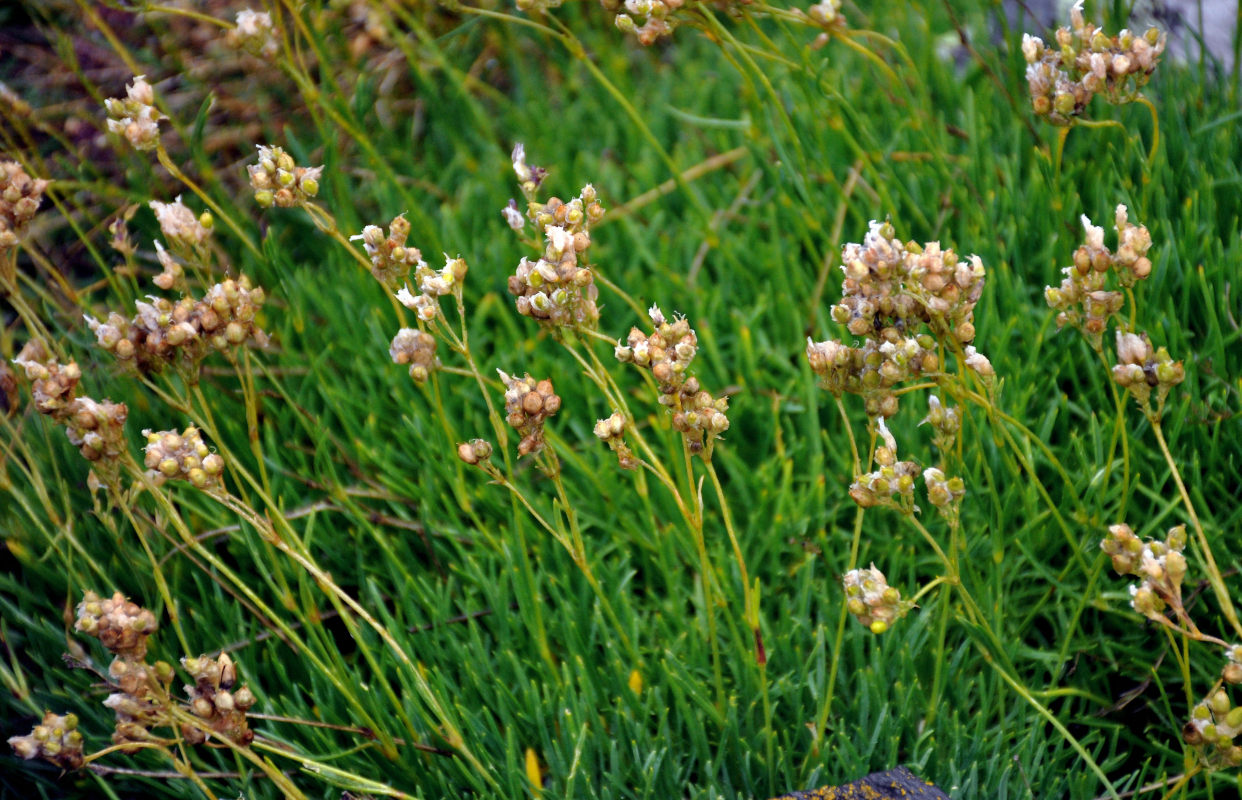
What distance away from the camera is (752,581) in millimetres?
1798

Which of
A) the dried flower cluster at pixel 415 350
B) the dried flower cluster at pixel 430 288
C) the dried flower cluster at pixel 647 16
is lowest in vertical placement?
the dried flower cluster at pixel 415 350

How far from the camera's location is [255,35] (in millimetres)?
1775

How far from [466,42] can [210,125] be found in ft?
2.61

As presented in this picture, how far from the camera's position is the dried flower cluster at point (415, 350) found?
136 cm

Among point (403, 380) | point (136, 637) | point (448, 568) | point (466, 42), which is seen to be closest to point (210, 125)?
point (466, 42)

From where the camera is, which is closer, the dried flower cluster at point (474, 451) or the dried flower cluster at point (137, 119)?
the dried flower cluster at point (474, 451)

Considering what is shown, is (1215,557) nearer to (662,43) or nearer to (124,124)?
(124,124)

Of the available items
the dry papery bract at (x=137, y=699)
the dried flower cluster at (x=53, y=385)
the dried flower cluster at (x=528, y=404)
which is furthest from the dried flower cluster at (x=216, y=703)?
the dried flower cluster at (x=528, y=404)

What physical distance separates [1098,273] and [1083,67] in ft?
1.31

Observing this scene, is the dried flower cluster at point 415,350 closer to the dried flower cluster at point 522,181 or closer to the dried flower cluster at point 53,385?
Result: the dried flower cluster at point 522,181

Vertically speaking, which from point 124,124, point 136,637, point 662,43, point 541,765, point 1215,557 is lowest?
point 541,765

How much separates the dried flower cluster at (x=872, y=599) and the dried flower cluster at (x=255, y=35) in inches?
55.8

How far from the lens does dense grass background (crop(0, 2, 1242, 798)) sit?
1537mm

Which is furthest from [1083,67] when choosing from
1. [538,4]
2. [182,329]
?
[182,329]
